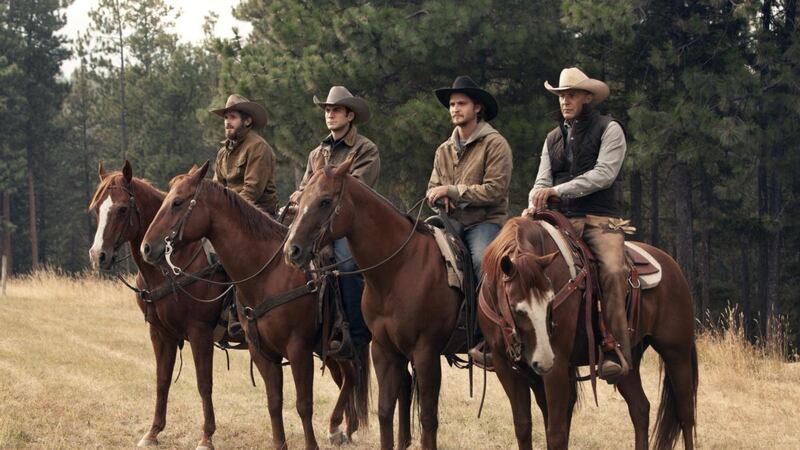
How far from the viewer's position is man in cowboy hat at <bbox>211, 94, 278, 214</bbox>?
27.9ft

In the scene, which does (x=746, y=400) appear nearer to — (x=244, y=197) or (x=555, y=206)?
(x=555, y=206)

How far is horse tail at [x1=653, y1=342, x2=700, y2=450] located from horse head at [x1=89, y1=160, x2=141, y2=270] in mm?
4786

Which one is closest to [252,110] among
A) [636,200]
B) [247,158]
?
[247,158]

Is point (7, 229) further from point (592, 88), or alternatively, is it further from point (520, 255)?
point (520, 255)

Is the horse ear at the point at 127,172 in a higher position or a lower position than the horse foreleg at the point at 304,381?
higher

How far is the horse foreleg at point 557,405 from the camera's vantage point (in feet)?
19.4

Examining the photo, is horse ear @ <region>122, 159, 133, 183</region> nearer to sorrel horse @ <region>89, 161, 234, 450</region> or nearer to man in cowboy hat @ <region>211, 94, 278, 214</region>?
sorrel horse @ <region>89, 161, 234, 450</region>

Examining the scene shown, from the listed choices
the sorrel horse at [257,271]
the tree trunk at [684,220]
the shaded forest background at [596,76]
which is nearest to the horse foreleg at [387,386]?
the sorrel horse at [257,271]

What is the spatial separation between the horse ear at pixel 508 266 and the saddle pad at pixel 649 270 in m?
1.83

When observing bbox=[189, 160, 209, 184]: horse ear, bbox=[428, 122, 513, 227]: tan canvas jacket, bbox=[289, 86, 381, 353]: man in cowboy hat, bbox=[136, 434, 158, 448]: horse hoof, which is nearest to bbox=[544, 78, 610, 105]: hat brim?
bbox=[428, 122, 513, 227]: tan canvas jacket

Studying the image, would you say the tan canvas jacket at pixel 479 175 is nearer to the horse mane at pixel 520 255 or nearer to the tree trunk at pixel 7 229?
the horse mane at pixel 520 255

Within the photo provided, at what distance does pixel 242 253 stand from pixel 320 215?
1447mm

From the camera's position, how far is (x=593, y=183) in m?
6.68

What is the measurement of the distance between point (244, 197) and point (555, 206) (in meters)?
2.92
